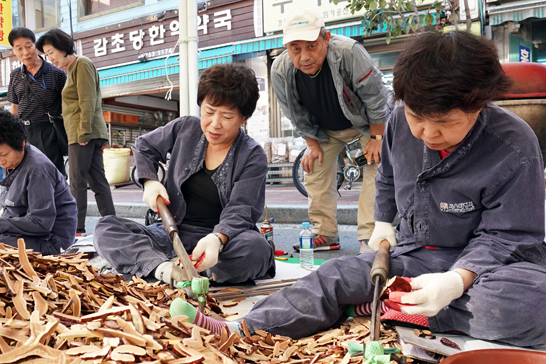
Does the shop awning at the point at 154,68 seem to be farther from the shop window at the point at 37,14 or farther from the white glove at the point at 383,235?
the white glove at the point at 383,235

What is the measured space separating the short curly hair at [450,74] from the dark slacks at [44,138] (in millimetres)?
4545

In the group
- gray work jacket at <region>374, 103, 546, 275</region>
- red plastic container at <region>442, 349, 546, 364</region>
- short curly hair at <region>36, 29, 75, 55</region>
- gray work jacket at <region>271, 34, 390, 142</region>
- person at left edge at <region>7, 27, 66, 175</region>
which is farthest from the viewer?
person at left edge at <region>7, 27, 66, 175</region>

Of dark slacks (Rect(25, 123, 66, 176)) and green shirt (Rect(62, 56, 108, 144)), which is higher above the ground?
green shirt (Rect(62, 56, 108, 144))

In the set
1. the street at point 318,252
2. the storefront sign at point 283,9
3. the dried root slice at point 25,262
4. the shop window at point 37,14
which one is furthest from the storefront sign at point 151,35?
the dried root slice at point 25,262

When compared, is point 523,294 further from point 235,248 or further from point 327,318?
point 235,248

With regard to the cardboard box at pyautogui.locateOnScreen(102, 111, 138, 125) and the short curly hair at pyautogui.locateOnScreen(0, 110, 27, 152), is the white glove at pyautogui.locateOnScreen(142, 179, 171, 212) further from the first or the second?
the cardboard box at pyautogui.locateOnScreen(102, 111, 138, 125)

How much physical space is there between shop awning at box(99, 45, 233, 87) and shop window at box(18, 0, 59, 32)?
13.1ft

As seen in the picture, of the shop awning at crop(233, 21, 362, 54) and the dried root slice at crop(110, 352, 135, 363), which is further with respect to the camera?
the shop awning at crop(233, 21, 362, 54)

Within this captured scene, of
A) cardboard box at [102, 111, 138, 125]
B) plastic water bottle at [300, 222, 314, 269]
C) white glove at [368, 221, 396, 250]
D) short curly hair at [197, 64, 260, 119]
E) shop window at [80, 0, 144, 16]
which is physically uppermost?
shop window at [80, 0, 144, 16]

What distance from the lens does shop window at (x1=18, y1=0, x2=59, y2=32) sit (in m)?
15.0

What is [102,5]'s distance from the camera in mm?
13406

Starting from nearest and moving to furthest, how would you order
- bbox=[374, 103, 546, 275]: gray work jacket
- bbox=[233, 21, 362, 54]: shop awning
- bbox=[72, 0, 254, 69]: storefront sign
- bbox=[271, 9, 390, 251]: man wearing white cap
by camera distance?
1. bbox=[374, 103, 546, 275]: gray work jacket
2. bbox=[271, 9, 390, 251]: man wearing white cap
3. bbox=[233, 21, 362, 54]: shop awning
4. bbox=[72, 0, 254, 69]: storefront sign

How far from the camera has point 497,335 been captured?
5.83 ft

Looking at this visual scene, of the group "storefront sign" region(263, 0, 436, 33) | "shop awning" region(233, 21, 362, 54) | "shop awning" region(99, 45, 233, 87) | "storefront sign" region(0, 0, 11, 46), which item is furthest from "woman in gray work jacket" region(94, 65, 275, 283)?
"storefront sign" region(0, 0, 11, 46)
